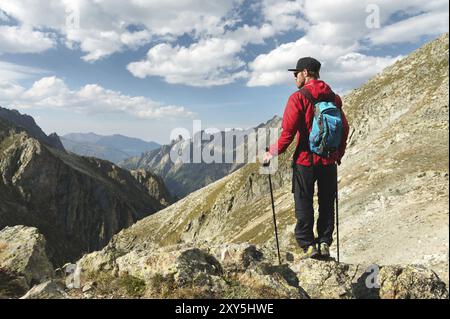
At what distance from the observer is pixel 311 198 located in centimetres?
958

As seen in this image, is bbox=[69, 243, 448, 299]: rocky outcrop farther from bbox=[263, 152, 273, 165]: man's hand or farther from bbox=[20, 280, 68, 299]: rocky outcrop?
bbox=[263, 152, 273, 165]: man's hand

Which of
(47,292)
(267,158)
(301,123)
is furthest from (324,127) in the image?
(47,292)

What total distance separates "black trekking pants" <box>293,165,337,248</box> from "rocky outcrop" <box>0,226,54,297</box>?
23.1 ft

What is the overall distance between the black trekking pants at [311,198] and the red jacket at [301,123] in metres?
0.25

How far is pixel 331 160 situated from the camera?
9148 mm

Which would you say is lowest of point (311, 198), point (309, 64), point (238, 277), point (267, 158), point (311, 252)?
point (238, 277)

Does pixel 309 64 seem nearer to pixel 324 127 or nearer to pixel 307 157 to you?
pixel 324 127

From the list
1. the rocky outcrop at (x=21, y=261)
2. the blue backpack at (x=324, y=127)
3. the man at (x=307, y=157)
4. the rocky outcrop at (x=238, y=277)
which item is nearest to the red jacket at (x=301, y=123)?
the man at (x=307, y=157)

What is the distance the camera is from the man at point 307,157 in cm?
884

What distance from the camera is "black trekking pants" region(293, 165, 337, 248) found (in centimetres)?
923

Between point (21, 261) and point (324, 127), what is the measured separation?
30.6 ft
